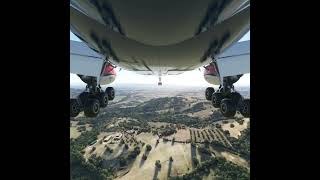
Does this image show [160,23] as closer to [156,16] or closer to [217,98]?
[156,16]

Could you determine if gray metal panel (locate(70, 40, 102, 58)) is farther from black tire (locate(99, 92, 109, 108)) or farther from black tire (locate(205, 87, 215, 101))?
black tire (locate(205, 87, 215, 101))

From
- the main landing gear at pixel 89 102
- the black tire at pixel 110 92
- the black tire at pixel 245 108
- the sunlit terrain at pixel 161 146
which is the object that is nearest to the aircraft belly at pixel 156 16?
the black tire at pixel 245 108

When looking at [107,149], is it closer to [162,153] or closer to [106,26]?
[162,153]

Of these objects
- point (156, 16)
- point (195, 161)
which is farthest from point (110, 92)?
point (195, 161)

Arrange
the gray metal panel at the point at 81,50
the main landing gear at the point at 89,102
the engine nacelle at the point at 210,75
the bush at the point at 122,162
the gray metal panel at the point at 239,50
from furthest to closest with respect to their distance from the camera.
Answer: the bush at the point at 122,162 → the engine nacelle at the point at 210,75 → the gray metal panel at the point at 239,50 → the gray metal panel at the point at 81,50 → the main landing gear at the point at 89,102

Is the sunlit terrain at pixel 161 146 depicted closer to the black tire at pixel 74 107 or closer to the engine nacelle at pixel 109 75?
the engine nacelle at pixel 109 75

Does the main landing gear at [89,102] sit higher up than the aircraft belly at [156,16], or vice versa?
the aircraft belly at [156,16]
